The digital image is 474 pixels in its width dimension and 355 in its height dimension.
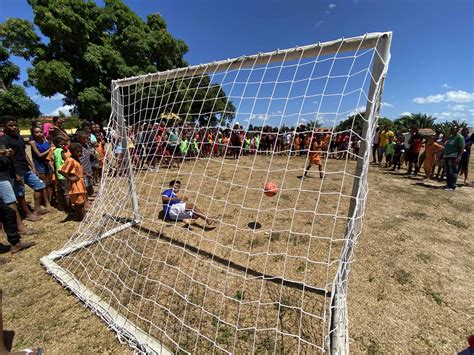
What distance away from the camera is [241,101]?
2.96m

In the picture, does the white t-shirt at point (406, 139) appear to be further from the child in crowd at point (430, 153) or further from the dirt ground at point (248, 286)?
the dirt ground at point (248, 286)

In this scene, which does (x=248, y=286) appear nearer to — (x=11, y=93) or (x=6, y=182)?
(x=6, y=182)

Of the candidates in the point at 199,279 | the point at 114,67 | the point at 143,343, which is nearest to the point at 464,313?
the point at 199,279

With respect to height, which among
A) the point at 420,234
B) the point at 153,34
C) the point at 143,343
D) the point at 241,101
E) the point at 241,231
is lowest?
the point at 143,343

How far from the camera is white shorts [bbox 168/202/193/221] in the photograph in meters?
4.14

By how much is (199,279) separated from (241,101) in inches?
88.3

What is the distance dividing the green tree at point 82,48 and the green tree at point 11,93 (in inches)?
283

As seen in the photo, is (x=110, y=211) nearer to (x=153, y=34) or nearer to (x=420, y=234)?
(x=420, y=234)

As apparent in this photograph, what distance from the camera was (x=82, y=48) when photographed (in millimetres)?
13305

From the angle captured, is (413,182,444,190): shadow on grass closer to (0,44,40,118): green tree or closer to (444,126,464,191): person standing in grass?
(444,126,464,191): person standing in grass

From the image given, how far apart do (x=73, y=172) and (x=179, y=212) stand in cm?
196

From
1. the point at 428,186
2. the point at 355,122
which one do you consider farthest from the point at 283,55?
the point at 428,186

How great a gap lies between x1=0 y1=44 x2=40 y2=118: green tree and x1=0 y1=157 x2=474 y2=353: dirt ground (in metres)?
20.7

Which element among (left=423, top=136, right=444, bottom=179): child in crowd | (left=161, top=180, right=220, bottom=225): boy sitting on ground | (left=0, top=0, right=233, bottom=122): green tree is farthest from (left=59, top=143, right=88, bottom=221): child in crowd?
(left=423, top=136, right=444, bottom=179): child in crowd
